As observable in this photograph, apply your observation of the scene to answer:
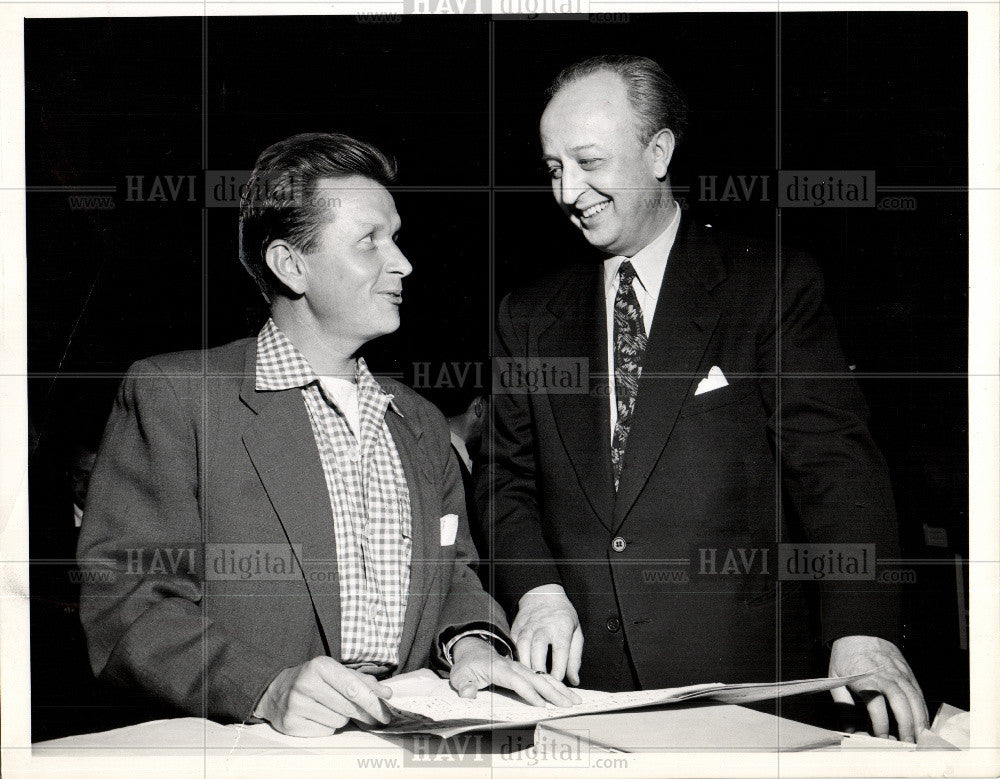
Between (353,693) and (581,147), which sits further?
(581,147)

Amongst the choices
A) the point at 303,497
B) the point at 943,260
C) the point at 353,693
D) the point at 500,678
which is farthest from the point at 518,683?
the point at 943,260

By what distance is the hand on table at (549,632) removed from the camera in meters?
2.02

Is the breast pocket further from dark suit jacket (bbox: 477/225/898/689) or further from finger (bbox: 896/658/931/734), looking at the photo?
finger (bbox: 896/658/931/734)

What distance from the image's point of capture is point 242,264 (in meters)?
2.07

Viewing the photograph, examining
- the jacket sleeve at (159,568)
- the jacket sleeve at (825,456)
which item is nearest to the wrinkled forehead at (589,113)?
the jacket sleeve at (825,456)

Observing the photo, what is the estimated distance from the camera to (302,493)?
1953 mm

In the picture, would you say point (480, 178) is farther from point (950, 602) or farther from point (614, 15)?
point (950, 602)

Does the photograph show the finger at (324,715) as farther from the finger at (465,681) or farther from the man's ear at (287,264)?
the man's ear at (287,264)

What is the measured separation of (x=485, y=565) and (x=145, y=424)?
775 millimetres

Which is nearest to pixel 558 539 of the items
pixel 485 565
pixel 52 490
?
pixel 485 565

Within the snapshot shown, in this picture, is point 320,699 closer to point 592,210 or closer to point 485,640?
point 485,640

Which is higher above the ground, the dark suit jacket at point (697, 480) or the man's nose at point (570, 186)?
the man's nose at point (570, 186)

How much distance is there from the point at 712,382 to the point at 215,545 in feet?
3.61

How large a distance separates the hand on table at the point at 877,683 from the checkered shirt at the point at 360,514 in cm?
94
